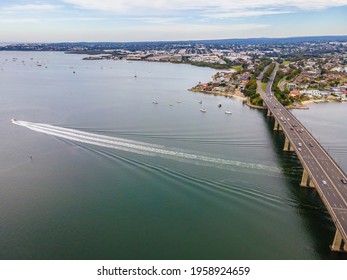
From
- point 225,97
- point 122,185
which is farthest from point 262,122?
point 122,185

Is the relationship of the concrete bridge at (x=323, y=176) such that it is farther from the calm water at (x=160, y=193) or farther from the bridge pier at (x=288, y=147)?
the calm water at (x=160, y=193)

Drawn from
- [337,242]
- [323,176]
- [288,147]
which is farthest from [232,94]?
[337,242]

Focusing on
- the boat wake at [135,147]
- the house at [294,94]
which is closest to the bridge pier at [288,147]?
the boat wake at [135,147]

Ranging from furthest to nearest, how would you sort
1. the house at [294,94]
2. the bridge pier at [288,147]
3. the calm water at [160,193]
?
the house at [294,94] < the bridge pier at [288,147] < the calm water at [160,193]

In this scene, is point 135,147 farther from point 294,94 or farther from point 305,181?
point 294,94

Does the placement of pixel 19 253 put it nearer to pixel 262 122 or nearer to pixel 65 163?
pixel 65 163

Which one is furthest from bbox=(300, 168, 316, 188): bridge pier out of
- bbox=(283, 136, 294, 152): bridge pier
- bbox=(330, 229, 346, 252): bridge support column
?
bbox=(283, 136, 294, 152): bridge pier

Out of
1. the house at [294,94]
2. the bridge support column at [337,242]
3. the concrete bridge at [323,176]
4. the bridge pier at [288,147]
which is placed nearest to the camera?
the bridge support column at [337,242]

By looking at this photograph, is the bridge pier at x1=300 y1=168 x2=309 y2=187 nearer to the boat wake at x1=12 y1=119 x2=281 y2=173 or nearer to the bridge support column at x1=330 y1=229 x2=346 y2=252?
the boat wake at x1=12 y1=119 x2=281 y2=173
